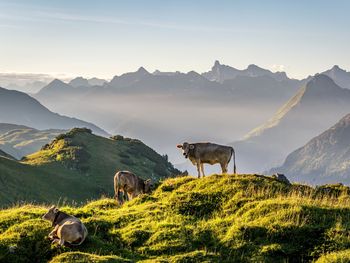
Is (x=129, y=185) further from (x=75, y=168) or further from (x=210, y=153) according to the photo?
(x=75, y=168)

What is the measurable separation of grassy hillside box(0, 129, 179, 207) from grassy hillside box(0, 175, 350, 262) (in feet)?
190

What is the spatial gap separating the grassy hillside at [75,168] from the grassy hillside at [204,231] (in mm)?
57974

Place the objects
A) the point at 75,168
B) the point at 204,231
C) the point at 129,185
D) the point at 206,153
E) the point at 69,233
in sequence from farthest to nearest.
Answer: the point at 75,168
the point at 206,153
the point at 129,185
the point at 204,231
the point at 69,233

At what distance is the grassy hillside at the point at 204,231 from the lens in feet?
61.5

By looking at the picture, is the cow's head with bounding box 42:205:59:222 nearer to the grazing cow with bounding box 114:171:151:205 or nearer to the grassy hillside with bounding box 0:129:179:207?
the grazing cow with bounding box 114:171:151:205

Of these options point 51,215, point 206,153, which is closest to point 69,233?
point 51,215

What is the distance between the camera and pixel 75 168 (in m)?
117

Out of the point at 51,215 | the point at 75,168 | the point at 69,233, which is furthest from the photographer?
the point at 75,168

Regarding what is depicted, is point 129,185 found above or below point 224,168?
below

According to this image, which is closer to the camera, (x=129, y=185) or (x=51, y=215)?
(x=51, y=215)

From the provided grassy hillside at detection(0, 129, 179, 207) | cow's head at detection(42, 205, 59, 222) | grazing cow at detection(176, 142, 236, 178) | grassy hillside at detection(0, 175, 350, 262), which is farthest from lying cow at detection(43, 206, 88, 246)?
grassy hillside at detection(0, 129, 179, 207)

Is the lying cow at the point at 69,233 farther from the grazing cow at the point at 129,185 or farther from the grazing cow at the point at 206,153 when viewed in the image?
the grazing cow at the point at 206,153

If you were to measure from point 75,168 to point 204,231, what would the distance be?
326 ft

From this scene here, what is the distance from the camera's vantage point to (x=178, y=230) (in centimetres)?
2098
